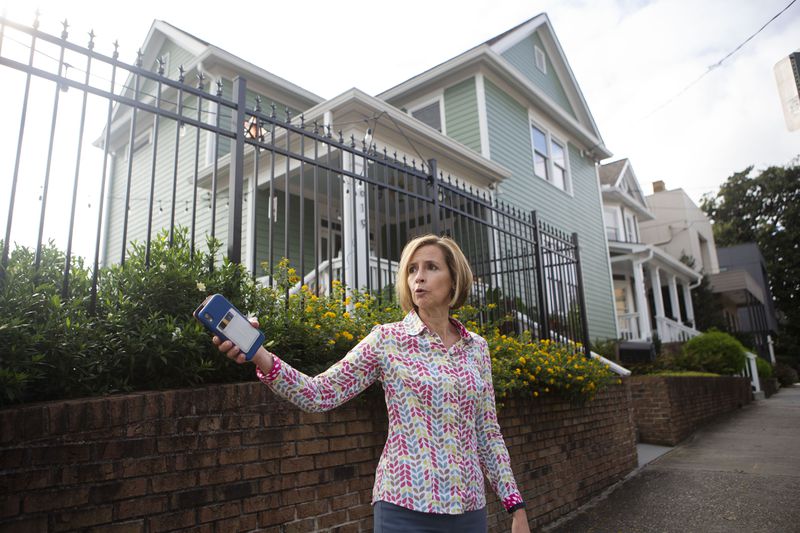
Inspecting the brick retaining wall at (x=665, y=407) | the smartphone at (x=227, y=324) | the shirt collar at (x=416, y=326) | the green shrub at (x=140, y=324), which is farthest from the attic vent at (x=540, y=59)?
the smartphone at (x=227, y=324)

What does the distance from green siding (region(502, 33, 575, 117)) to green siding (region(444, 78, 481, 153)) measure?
6.57 feet

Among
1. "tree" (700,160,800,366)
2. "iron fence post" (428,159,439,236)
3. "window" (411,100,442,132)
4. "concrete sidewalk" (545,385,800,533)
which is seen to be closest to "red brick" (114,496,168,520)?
"iron fence post" (428,159,439,236)

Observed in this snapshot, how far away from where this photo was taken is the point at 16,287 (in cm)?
236

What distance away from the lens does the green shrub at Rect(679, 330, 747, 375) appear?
14211 millimetres

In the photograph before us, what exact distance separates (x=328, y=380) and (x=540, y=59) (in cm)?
1649

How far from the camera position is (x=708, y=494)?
5.71 m

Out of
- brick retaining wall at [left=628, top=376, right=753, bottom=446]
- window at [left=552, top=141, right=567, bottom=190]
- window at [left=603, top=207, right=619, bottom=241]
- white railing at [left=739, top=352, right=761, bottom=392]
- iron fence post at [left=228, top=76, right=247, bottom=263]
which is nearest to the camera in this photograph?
iron fence post at [left=228, top=76, right=247, bottom=263]

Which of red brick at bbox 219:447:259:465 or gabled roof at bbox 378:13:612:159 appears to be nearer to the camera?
red brick at bbox 219:447:259:465

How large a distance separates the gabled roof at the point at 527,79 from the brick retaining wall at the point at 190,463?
11378mm

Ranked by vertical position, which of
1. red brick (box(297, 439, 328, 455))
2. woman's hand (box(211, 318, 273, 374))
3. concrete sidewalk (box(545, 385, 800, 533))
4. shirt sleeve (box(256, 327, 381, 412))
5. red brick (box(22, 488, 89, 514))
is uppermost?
woman's hand (box(211, 318, 273, 374))

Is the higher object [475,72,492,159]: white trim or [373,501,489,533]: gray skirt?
[475,72,492,159]: white trim

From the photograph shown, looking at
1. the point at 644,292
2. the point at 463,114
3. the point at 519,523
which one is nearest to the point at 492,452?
the point at 519,523

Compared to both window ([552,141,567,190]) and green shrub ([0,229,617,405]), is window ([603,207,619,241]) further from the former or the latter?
green shrub ([0,229,617,405])

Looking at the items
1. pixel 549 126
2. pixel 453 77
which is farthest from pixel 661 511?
pixel 549 126
